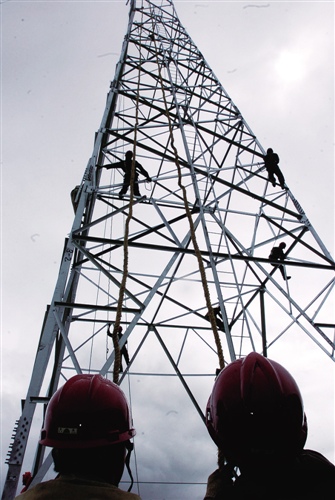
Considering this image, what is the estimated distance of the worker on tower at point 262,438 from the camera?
1.37 metres

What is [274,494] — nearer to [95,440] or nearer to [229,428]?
[229,428]

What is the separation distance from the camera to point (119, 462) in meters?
1.88

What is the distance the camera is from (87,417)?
202 cm

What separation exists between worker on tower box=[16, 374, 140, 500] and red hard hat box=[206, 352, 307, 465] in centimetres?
51

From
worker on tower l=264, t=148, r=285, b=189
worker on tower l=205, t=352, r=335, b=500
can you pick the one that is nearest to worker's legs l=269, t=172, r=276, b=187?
worker on tower l=264, t=148, r=285, b=189

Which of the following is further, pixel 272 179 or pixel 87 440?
pixel 272 179

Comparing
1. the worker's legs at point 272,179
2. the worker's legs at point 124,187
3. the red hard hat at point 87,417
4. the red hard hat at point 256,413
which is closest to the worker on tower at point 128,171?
the worker's legs at point 124,187

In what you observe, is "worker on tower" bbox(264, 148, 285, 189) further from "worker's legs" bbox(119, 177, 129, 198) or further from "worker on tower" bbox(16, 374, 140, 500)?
"worker on tower" bbox(16, 374, 140, 500)

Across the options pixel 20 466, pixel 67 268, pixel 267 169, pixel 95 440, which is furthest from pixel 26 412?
pixel 267 169

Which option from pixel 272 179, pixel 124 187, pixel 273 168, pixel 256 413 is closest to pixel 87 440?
pixel 256 413

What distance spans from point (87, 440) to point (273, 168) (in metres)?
7.42

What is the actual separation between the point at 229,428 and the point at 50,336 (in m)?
3.35

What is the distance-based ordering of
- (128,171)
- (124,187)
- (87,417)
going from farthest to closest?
(128,171), (124,187), (87,417)

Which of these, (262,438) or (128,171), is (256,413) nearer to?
(262,438)
